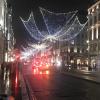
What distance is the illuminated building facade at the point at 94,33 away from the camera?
291 ft

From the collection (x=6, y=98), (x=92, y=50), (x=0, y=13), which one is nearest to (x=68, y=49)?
(x=92, y=50)

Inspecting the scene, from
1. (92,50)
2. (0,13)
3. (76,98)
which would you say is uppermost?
(0,13)

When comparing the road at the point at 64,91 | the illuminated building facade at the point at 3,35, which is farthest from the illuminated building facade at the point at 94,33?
the road at the point at 64,91

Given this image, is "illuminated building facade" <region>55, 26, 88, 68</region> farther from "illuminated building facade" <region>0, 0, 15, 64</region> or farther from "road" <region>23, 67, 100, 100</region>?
"road" <region>23, 67, 100, 100</region>

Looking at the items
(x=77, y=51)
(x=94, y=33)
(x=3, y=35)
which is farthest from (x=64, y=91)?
(x=77, y=51)

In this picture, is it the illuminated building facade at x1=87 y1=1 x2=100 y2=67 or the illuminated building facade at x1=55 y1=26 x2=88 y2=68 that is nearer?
the illuminated building facade at x1=87 y1=1 x2=100 y2=67

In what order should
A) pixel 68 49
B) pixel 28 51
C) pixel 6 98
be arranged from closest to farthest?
pixel 6 98 < pixel 68 49 < pixel 28 51

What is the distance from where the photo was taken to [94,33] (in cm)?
9275

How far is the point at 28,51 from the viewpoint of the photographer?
6836 inches

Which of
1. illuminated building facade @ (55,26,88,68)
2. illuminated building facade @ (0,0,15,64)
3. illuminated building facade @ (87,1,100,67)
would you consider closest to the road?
illuminated building facade @ (0,0,15,64)

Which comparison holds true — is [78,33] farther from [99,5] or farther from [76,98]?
[76,98]

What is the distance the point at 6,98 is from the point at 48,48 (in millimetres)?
131698

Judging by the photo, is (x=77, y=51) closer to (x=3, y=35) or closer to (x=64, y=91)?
(x=3, y=35)

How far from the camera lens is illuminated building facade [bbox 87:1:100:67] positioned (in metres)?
88.7
